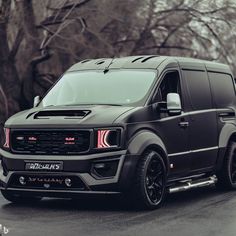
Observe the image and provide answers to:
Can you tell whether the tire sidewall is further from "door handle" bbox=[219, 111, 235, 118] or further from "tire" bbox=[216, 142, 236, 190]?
"door handle" bbox=[219, 111, 235, 118]

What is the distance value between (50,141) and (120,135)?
2.85ft

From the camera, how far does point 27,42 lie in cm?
2356

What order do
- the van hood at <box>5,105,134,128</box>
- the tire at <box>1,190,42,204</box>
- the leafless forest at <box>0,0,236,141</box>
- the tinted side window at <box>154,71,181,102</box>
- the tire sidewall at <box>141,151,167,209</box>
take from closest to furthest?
1. the van hood at <box>5,105,134,128</box>
2. the tire sidewall at <box>141,151,167,209</box>
3. the tire at <box>1,190,42,204</box>
4. the tinted side window at <box>154,71,181,102</box>
5. the leafless forest at <box>0,0,236,141</box>

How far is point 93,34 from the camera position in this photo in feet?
79.3

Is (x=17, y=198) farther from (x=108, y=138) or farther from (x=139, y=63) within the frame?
(x=139, y=63)

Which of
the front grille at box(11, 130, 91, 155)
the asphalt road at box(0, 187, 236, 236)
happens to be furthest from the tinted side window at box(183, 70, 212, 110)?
the front grille at box(11, 130, 91, 155)

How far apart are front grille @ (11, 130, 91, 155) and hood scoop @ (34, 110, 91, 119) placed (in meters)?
0.25

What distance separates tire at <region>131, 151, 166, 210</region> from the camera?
8586 mm

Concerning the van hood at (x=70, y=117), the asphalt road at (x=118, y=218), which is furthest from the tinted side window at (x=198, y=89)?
the van hood at (x=70, y=117)

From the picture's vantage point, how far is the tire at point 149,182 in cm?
859

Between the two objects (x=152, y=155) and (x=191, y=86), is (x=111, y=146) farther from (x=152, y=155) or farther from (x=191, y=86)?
(x=191, y=86)

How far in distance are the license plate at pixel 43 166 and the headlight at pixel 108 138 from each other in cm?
54

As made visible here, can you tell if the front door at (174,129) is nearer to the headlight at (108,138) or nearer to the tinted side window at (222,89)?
the headlight at (108,138)

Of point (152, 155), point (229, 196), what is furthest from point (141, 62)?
point (229, 196)
